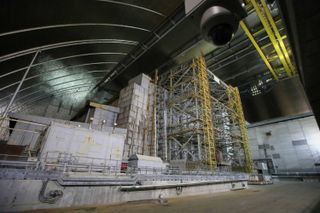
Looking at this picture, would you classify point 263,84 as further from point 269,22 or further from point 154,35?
point 154,35

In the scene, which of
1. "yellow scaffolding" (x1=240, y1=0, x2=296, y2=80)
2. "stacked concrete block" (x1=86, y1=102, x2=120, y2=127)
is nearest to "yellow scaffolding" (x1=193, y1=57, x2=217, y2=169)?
"yellow scaffolding" (x1=240, y1=0, x2=296, y2=80)

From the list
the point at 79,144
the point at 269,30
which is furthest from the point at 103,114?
the point at 269,30

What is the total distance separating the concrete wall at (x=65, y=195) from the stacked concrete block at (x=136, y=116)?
10860 mm

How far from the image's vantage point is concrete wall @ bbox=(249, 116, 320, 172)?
1008 inches

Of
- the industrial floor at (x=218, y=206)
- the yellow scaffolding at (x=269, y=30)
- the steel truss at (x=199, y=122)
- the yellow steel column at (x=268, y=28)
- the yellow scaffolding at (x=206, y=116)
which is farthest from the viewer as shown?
the steel truss at (x=199, y=122)

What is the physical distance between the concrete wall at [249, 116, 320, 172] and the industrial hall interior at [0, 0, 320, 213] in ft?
0.59

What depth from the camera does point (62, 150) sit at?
11.5 m

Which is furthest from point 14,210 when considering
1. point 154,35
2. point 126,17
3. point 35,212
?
point 154,35

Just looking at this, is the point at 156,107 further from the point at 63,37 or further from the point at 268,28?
the point at 268,28

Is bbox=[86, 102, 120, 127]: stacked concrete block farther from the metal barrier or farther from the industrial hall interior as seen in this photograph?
the metal barrier

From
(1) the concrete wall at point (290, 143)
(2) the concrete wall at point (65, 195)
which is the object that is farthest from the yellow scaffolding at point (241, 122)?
(2) the concrete wall at point (65, 195)

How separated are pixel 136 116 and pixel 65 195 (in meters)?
15.5

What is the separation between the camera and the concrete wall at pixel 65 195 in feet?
18.1

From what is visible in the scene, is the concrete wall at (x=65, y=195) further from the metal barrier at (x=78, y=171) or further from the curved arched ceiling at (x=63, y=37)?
the curved arched ceiling at (x=63, y=37)
